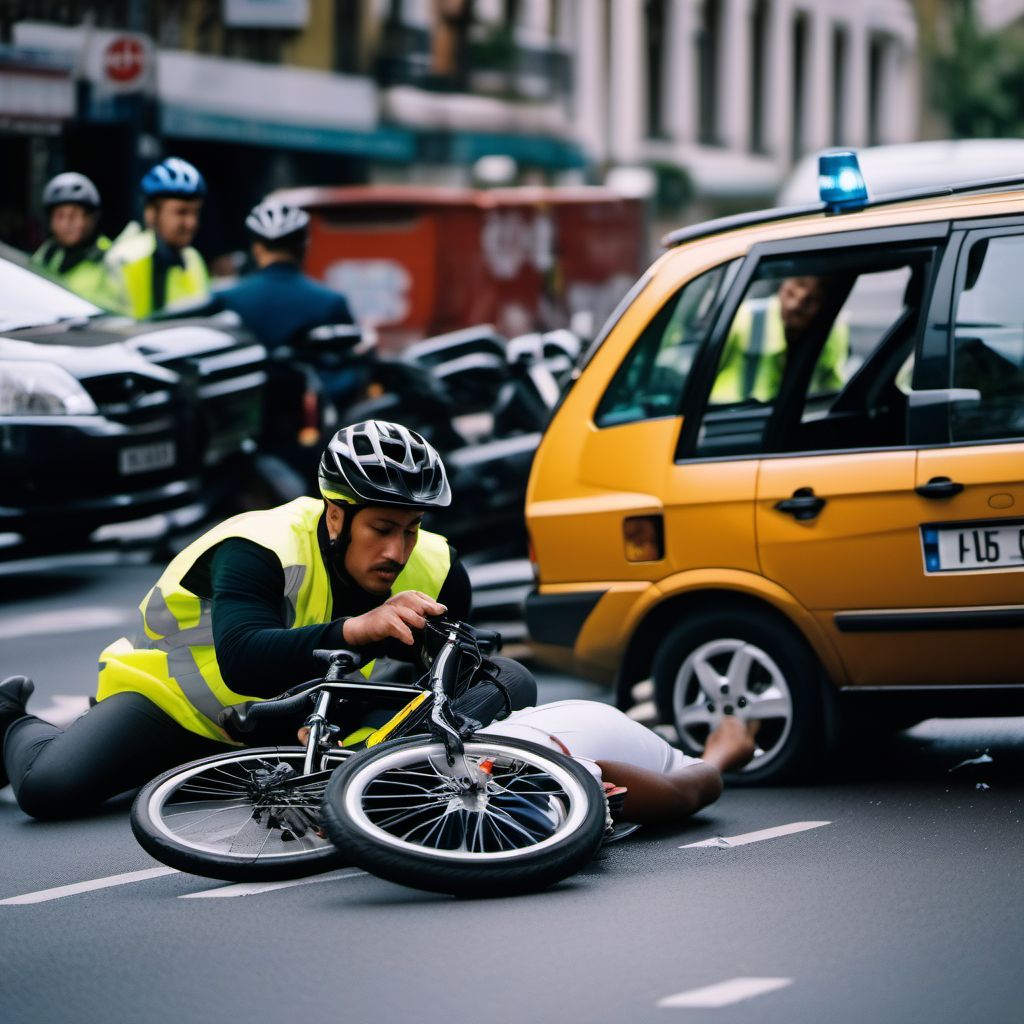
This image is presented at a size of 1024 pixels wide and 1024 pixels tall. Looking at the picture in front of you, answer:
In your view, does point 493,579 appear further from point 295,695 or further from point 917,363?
point 295,695

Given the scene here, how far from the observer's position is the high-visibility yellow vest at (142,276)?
1291 centimetres

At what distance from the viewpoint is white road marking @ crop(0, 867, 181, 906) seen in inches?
237

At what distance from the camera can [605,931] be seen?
542 centimetres

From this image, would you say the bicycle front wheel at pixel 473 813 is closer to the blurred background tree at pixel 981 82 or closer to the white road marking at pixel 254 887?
the white road marking at pixel 254 887

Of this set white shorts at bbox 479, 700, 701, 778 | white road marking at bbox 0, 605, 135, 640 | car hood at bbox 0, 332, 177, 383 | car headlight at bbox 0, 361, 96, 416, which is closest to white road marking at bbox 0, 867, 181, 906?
white shorts at bbox 479, 700, 701, 778

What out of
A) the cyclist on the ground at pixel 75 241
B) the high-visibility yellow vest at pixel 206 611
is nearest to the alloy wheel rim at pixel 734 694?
the high-visibility yellow vest at pixel 206 611

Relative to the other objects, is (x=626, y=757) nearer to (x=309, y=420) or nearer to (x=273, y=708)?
(x=273, y=708)

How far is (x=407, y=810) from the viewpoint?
5.74 metres

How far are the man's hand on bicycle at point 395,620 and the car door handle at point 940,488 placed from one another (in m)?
1.81

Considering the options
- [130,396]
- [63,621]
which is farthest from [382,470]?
[130,396]

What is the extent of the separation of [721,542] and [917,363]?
2.70 feet

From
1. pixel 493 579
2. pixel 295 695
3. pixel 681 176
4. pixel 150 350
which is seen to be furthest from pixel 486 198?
pixel 681 176

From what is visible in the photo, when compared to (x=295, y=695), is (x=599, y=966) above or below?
below

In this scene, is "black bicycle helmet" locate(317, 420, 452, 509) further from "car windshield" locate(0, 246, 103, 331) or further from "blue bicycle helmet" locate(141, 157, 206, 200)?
"blue bicycle helmet" locate(141, 157, 206, 200)
